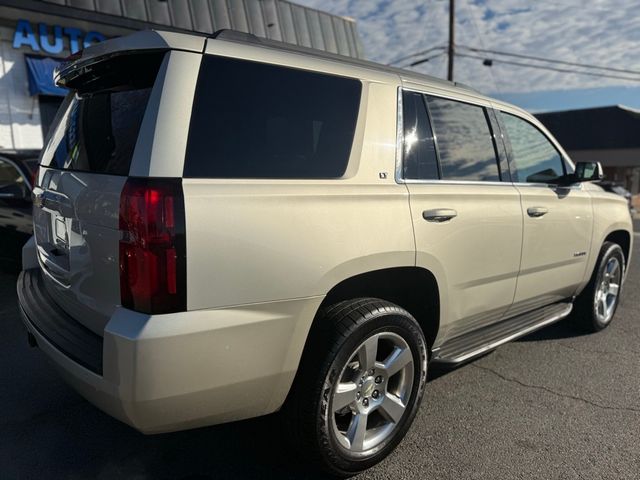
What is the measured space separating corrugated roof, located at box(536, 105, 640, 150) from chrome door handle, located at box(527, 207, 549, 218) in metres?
29.5

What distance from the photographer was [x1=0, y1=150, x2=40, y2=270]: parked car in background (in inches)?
201

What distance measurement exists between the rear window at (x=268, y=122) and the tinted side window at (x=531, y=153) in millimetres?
1594

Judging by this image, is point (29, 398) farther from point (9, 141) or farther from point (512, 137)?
point (9, 141)

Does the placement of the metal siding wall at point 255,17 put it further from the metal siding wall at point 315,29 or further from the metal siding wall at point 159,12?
the metal siding wall at point 159,12

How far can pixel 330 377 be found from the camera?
223 cm

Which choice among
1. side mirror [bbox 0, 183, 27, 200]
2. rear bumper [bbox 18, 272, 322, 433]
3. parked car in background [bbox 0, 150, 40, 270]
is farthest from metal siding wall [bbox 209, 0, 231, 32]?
rear bumper [bbox 18, 272, 322, 433]

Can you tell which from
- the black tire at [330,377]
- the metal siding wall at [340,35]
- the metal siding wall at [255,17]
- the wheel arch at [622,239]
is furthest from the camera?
the metal siding wall at [340,35]

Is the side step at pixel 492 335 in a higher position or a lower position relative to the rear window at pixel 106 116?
lower

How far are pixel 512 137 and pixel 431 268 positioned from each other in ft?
4.87

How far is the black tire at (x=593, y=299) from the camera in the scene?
434 cm

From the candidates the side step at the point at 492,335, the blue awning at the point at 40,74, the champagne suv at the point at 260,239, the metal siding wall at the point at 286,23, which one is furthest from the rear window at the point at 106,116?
the metal siding wall at the point at 286,23

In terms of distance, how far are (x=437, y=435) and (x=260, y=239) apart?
65.4 inches

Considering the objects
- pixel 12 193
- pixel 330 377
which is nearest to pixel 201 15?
pixel 12 193

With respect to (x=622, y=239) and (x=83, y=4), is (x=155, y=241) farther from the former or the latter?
(x=83, y=4)
